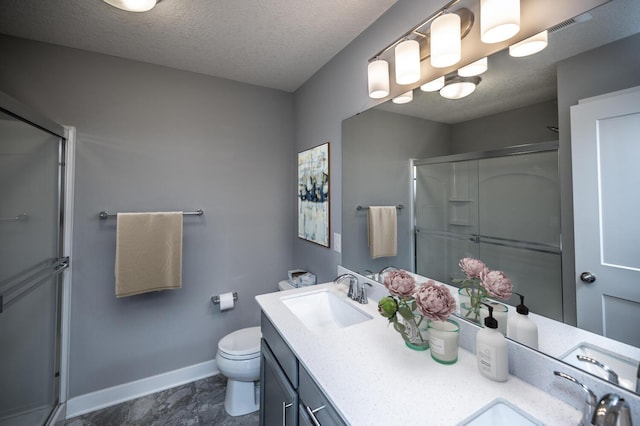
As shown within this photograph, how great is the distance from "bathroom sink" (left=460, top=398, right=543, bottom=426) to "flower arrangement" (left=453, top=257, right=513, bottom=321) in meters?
0.28

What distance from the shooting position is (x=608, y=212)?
666 mm

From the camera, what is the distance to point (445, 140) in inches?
42.5

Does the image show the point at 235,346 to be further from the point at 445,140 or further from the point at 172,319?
the point at 445,140

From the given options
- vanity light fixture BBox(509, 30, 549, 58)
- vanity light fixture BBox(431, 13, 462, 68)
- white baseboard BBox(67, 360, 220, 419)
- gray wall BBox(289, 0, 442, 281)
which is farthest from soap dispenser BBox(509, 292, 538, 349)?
white baseboard BBox(67, 360, 220, 419)

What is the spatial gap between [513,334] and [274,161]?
203cm

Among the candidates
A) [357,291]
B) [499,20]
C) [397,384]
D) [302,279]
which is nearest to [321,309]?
[357,291]

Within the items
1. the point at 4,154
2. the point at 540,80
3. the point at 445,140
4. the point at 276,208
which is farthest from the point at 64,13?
the point at 540,80

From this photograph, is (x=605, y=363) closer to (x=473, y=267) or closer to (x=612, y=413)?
(x=612, y=413)

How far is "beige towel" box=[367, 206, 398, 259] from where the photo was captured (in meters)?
1.36

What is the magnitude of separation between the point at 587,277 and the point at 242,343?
5.89 ft

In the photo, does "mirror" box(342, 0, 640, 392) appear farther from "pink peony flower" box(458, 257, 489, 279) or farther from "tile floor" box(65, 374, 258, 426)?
"tile floor" box(65, 374, 258, 426)

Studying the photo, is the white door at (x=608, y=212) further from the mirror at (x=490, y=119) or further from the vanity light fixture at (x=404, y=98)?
the vanity light fixture at (x=404, y=98)

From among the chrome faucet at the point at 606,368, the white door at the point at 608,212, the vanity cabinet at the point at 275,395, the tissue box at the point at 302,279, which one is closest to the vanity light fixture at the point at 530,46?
the white door at the point at 608,212

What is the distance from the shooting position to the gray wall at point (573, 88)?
65 cm
